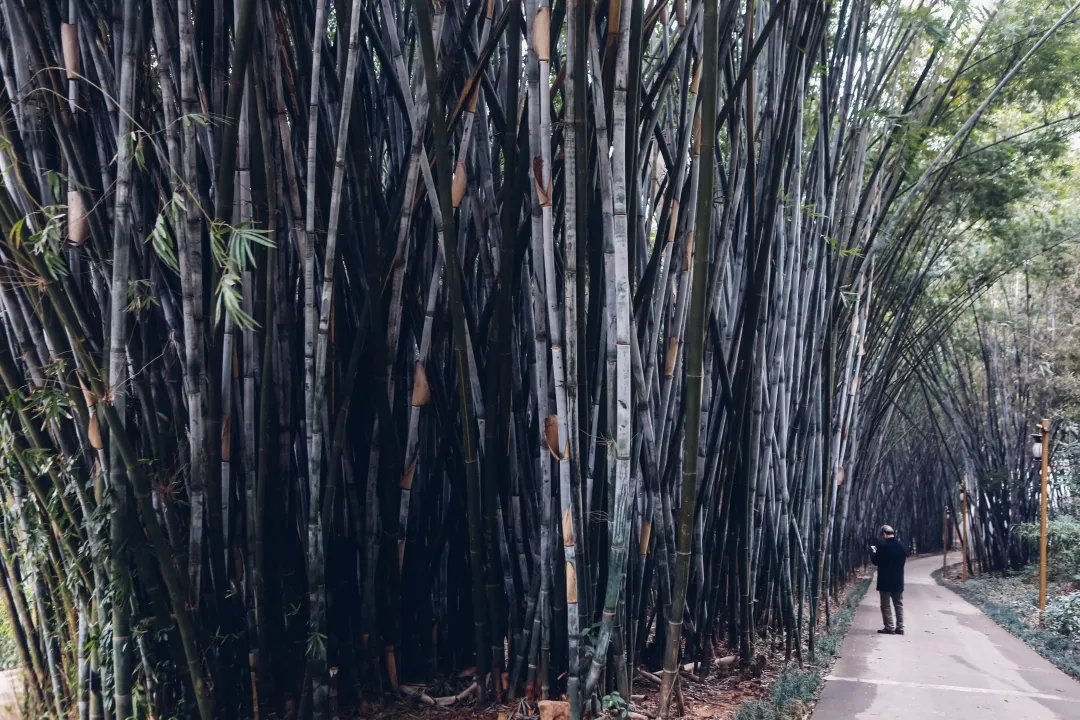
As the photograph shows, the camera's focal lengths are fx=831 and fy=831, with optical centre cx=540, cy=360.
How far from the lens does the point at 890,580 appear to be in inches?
225

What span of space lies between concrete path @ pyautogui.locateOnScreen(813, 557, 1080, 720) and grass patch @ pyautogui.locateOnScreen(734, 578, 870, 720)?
0.20ft

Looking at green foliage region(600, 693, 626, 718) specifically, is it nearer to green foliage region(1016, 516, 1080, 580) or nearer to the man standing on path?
the man standing on path

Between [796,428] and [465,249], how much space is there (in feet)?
6.38

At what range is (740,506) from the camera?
310cm

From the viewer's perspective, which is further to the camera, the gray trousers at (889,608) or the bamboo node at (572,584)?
the gray trousers at (889,608)

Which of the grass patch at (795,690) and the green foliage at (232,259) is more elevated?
the green foliage at (232,259)

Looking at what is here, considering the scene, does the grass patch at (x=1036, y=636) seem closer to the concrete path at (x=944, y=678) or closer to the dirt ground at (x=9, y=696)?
the concrete path at (x=944, y=678)

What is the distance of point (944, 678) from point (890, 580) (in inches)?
68.9

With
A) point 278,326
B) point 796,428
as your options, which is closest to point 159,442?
point 278,326

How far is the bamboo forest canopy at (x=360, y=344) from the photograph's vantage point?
79.0 inches

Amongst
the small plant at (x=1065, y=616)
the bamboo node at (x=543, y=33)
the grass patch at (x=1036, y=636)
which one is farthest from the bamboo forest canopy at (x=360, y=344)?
the small plant at (x=1065, y=616)

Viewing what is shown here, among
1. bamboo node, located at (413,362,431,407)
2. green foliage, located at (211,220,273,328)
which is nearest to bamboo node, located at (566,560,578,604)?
bamboo node, located at (413,362,431,407)

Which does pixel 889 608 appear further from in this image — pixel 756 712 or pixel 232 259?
pixel 232 259

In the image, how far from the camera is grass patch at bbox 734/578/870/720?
2.68 meters
